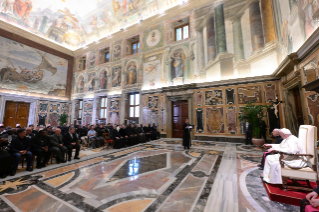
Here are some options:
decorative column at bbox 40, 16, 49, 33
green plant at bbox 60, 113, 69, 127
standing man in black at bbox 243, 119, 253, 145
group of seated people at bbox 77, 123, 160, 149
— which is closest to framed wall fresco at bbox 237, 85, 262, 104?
standing man in black at bbox 243, 119, 253, 145

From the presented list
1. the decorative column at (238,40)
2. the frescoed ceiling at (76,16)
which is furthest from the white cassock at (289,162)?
the frescoed ceiling at (76,16)

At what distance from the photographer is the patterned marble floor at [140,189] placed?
1908mm

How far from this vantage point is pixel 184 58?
930 centimetres

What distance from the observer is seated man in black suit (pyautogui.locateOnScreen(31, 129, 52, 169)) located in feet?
12.0

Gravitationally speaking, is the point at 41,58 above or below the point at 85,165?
above

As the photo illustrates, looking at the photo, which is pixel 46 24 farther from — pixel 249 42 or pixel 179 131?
pixel 249 42

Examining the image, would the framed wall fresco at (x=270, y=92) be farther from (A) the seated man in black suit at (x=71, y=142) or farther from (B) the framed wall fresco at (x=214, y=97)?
(A) the seated man in black suit at (x=71, y=142)

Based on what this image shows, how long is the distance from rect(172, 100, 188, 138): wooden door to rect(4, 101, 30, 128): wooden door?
12.6 meters

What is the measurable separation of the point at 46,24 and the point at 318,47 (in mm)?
17942

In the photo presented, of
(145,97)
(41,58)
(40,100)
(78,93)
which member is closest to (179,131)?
(145,97)

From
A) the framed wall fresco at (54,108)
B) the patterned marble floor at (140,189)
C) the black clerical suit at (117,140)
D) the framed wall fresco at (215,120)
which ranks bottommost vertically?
the patterned marble floor at (140,189)

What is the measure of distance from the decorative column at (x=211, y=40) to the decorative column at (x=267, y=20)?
8.25ft

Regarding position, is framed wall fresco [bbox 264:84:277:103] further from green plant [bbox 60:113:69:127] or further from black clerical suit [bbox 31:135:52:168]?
green plant [bbox 60:113:69:127]

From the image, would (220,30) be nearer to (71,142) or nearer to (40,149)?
(71,142)
